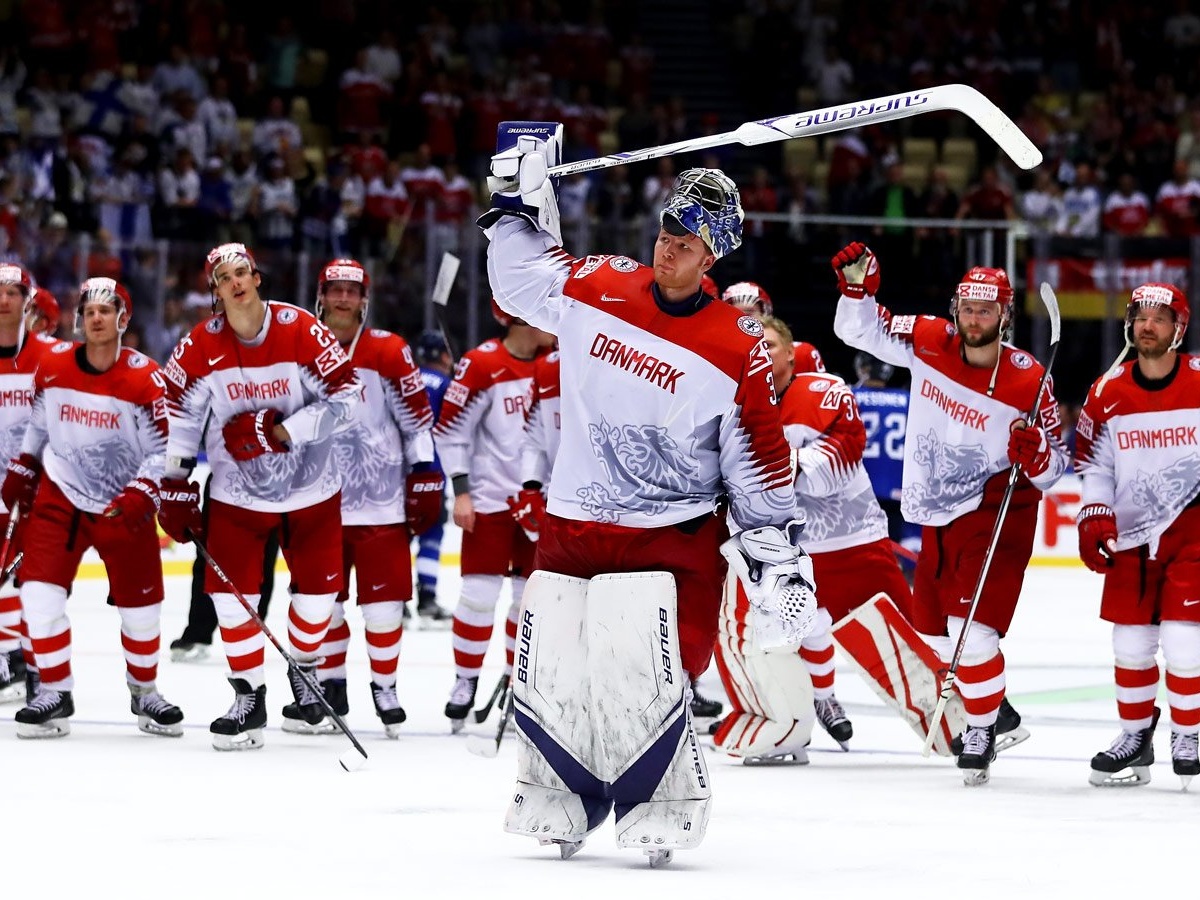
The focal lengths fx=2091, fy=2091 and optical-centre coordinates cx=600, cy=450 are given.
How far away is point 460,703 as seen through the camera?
22.0 feet

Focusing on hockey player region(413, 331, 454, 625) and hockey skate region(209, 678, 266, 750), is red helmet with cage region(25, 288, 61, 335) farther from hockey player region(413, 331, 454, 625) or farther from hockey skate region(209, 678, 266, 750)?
hockey player region(413, 331, 454, 625)

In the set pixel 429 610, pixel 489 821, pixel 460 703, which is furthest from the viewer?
pixel 429 610

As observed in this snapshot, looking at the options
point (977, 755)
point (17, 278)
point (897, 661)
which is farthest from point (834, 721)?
point (17, 278)

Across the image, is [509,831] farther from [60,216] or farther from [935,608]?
[60,216]

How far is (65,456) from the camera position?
6.50 metres

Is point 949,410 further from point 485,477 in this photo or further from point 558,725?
point 558,725

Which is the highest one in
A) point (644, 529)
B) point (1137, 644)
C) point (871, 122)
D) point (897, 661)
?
point (871, 122)

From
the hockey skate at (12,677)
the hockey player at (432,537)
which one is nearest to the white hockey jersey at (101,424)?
the hockey skate at (12,677)

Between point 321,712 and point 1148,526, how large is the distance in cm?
261

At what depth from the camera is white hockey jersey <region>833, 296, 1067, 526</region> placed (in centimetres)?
598

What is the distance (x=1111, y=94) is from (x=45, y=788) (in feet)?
46.3

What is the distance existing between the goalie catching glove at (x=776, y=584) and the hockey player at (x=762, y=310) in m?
2.12

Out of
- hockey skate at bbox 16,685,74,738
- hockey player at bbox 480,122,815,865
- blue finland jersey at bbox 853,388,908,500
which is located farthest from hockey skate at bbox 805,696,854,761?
blue finland jersey at bbox 853,388,908,500

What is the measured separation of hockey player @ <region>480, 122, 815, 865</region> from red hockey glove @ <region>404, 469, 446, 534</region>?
2.31 metres
